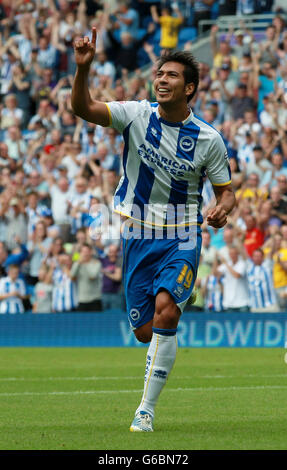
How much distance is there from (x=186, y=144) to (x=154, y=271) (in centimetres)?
98

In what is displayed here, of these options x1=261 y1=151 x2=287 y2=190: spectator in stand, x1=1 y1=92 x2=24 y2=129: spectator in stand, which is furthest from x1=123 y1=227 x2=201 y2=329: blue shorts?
x1=1 y1=92 x2=24 y2=129: spectator in stand

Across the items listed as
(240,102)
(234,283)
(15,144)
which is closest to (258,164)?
(240,102)

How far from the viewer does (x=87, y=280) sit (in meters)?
18.2

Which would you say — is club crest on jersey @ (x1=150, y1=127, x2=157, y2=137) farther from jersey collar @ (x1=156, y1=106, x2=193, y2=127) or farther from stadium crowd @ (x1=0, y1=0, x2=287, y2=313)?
stadium crowd @ (x1=0, y1=0, x2=287, y2=313)

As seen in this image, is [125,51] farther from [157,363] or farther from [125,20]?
[157,363]

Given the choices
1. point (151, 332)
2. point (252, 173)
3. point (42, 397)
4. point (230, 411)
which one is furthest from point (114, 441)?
point (252, 173)

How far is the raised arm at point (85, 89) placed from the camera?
6859mm

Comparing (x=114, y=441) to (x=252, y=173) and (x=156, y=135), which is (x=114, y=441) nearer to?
(x=156, y=135)

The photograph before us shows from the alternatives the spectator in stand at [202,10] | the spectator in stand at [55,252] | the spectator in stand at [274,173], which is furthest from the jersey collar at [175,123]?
the spectator in stand at [202,10]

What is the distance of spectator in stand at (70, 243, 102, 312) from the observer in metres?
18.2

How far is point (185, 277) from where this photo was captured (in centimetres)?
751

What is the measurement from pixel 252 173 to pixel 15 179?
549cm

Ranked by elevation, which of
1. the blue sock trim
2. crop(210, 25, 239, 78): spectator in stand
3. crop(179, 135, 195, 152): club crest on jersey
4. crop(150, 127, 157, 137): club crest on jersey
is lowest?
the blue sock trim

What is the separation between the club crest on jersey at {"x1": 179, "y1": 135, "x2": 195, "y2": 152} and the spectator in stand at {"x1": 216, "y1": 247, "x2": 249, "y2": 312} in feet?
32.4
